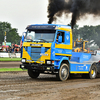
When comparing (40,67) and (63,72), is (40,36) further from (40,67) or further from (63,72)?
(63,72)

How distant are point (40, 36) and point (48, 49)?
2.85 feet

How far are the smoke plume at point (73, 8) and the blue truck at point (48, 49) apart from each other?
7914 mm

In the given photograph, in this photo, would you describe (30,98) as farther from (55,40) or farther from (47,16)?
(47,16)

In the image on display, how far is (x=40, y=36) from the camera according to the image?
484 inches

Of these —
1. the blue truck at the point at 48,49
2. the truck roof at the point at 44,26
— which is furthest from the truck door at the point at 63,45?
the truck roof at the point at 44,26

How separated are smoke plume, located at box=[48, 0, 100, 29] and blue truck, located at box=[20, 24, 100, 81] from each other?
791cm

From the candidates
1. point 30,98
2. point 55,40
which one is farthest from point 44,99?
point 55,40

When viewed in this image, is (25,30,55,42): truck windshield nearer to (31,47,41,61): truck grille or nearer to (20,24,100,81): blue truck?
(20,24,100,81): blue truck

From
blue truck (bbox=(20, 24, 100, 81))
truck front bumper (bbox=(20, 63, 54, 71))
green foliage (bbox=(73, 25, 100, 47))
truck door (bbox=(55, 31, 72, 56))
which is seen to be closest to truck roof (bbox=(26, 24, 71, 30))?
blue truck (bbox=(20, 24, 100, 81))

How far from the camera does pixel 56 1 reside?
69.2 ft

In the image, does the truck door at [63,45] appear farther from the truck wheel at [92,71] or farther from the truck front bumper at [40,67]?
Answer: the truck wheel at [92,71]

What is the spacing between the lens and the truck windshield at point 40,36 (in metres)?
12.1

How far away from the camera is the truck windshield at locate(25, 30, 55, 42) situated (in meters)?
12.1

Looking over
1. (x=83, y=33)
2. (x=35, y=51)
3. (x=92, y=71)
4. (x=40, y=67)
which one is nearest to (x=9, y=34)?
(x=83, y=33)
